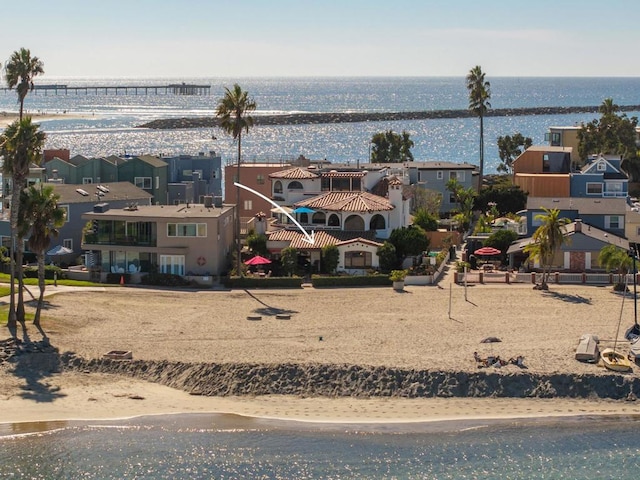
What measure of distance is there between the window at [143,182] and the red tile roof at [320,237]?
68.0 ft

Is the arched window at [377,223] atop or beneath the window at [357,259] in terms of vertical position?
atop

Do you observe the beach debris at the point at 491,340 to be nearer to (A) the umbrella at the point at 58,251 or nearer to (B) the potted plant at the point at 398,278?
(B) the potted plant at the point at 398,278

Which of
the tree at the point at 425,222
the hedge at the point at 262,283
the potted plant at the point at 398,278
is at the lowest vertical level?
the hedge at the point at 262,283

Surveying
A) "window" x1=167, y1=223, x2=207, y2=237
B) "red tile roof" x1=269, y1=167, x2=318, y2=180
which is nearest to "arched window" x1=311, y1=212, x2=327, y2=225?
"red tile roof" x1=269, y1=167, x2=318, y2=180

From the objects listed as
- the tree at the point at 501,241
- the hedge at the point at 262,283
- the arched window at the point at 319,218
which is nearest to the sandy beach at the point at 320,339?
the hedge at the point at 262,283

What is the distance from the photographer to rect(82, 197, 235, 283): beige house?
65.2 meters

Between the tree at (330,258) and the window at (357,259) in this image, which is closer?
the tree at (330,258)

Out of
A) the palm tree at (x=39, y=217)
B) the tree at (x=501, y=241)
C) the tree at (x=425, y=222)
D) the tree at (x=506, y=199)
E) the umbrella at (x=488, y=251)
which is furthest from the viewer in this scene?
the tree at (x=506, y=199)

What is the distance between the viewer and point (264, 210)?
275 feet

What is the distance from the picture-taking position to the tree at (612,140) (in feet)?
334

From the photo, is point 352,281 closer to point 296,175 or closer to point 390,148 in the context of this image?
point 296,175

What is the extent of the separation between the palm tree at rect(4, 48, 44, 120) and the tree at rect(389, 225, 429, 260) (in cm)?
2446

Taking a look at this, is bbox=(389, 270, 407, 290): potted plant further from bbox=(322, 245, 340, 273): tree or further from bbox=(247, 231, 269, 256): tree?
bbox=(247, 231, 269, 256): tree

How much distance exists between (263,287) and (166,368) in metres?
17.8
